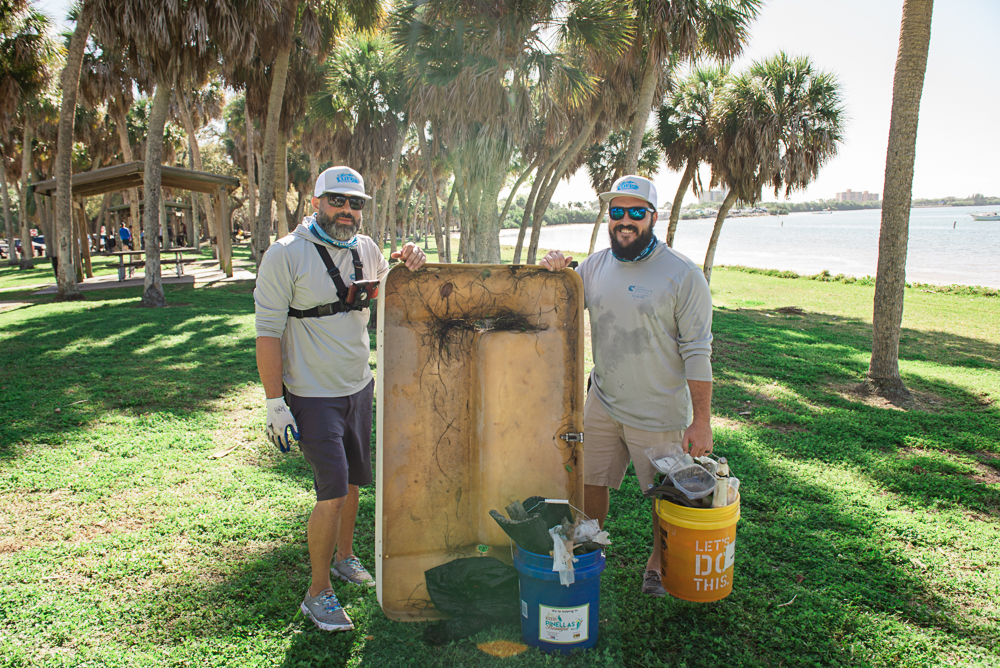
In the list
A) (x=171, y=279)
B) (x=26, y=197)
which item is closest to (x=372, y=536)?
(x=171, y=279)

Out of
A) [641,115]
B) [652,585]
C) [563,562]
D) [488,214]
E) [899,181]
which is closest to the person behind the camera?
[563,562]

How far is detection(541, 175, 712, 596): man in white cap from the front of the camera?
2943mm

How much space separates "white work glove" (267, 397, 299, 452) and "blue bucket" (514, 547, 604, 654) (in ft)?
4.06

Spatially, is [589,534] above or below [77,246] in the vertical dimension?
below

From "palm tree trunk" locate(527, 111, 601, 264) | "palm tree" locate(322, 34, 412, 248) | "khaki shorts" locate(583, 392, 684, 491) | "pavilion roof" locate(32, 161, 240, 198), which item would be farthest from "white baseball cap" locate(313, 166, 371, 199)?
"palm tree" locate(322, 34, 412, 248)

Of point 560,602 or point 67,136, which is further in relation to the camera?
point 67,136

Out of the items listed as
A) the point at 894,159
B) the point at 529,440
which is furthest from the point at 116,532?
the point at 894,159

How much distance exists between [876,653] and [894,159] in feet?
20.2

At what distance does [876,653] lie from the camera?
2.70m

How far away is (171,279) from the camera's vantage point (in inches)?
741

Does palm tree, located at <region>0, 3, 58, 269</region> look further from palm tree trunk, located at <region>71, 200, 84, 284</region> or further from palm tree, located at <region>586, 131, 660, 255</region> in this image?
palm tree, located at <region>586, 131, 660, 255</region>

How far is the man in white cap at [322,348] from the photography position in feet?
9.24

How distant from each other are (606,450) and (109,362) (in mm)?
7434

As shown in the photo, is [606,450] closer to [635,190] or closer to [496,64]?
[635,190]
